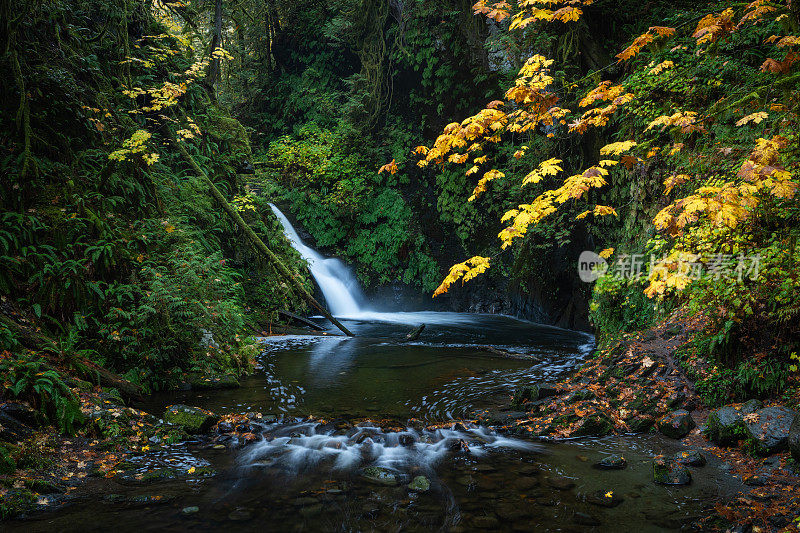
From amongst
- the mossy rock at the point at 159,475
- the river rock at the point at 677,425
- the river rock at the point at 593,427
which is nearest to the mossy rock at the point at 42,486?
the mossy rock at the point at 159,475

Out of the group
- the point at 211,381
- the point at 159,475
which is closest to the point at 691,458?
the point at 159,475

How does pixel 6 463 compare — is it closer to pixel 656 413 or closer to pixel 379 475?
pixel 379 475

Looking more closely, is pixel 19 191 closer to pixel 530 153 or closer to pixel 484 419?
pixel 484 419

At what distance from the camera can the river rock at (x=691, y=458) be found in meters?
3.72

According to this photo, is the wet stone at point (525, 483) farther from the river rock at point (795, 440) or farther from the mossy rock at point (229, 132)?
the mossy rock at point (229, 132)

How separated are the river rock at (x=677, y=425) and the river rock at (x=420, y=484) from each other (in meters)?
2.48

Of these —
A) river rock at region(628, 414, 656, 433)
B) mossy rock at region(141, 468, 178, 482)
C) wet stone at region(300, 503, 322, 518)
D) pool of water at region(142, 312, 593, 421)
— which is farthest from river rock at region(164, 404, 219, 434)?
river rock at region(628, 414, 656, 433)

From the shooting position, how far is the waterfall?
13.8 metres

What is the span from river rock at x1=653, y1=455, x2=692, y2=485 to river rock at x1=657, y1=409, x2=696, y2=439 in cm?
67

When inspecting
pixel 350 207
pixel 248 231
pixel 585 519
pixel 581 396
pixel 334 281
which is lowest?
pixel 585 519

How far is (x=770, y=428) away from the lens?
3.61 metres

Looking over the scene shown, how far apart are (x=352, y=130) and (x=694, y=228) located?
42.7 feet

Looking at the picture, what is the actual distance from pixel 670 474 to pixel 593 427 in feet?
3.37

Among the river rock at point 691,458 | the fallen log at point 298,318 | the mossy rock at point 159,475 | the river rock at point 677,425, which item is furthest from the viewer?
the fallen log at point 298,318
